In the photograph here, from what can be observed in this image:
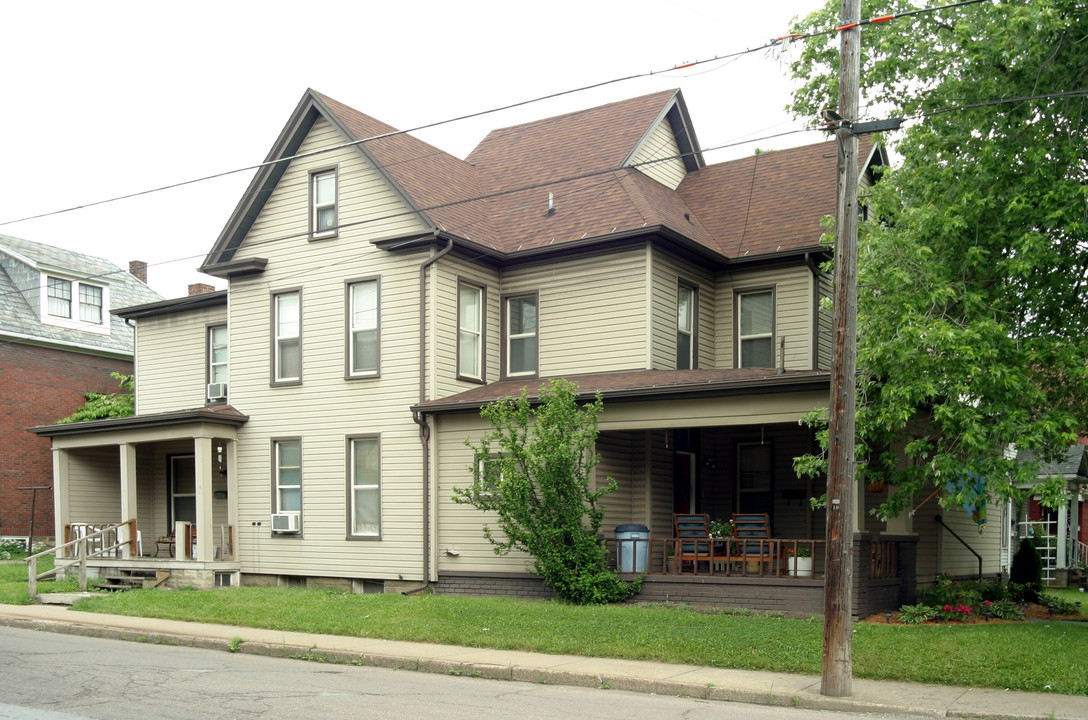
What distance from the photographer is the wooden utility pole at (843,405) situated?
1100 centimetres

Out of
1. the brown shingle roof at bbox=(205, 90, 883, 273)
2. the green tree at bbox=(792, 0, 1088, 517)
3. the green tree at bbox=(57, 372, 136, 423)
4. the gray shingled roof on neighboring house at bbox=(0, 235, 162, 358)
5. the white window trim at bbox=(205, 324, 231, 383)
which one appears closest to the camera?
the green tree at bbox=(792, 0, 1088, 517)

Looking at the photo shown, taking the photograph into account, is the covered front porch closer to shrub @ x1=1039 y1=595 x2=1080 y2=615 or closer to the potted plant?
the potted plant

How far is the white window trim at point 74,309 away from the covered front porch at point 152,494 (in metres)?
7.96

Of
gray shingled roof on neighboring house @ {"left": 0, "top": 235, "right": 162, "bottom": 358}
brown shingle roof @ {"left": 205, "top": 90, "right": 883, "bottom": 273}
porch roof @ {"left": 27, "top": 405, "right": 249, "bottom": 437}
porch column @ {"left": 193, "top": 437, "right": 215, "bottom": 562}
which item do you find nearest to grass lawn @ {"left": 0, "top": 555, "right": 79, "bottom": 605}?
porch column @ {"left": 193, "top": 437, "right": 215, "bottom": 562}

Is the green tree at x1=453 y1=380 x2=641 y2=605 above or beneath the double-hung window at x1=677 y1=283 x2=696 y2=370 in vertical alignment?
beneath

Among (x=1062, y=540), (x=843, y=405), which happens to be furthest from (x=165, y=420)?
(x=1062, y=540)

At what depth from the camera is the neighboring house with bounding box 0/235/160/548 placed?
3034 cm

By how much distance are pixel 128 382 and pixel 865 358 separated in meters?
24.7

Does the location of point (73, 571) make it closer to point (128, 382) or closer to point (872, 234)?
point (128, 382)

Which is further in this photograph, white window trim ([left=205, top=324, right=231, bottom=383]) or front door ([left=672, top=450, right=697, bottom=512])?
white window trim ([left=205, top=324, right=231, bottom=383])

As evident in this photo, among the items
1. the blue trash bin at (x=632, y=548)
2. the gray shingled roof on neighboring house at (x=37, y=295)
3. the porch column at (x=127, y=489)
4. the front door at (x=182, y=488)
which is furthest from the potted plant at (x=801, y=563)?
the gray shingled roof on neighboring house at (x=37, y=295)

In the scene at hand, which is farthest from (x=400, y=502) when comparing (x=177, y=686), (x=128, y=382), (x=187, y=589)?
(x=128, y=382)

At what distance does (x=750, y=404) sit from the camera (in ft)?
56.0

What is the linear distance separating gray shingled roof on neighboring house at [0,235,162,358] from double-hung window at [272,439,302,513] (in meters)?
11.0
